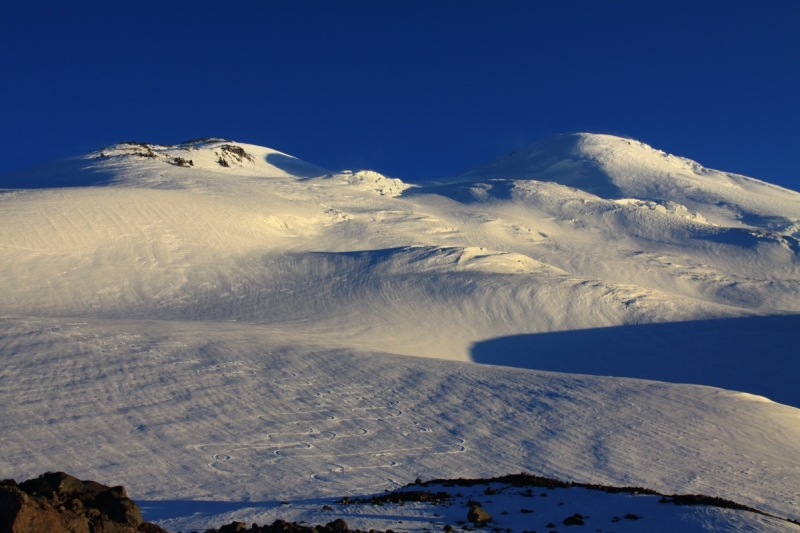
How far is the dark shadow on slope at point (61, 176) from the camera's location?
42.2 metres

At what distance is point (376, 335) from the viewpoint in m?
24.1

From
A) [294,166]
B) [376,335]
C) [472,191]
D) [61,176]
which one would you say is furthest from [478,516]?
[294,166]

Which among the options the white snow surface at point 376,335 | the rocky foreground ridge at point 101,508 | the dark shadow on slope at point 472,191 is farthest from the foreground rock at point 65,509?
the dark shadow on slope at point 472,191

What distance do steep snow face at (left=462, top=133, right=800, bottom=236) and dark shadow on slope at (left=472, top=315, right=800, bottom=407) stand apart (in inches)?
1017

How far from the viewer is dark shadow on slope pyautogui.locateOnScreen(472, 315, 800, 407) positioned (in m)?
23.7

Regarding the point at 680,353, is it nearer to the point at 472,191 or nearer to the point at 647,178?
the point at 472,191

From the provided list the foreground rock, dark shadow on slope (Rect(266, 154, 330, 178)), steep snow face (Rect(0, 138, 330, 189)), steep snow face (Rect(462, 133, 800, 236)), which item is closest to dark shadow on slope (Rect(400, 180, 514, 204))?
steep snow face (Rect(462, 133, 800, 236))

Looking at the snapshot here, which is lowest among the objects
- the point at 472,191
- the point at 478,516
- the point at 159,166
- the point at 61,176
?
the point at 478,516

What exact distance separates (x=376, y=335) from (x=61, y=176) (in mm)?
30614

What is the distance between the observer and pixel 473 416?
14.8m

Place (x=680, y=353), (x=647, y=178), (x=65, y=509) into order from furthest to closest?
(x=647, y=178) → (x=680, y=353) → (x=65, y=509)

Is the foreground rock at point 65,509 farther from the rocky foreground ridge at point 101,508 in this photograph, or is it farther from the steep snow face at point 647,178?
the steep snow face at point 647,178

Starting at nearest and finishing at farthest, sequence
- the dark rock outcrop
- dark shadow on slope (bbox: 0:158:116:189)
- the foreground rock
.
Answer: the foreground rock
the dark rock outcrop
dark shadow on slope (bbox: 0:158:116:189)

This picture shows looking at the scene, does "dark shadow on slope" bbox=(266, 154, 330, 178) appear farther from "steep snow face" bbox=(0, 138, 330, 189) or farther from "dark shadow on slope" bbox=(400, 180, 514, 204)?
"dark shadow on slope" bbox=(400, 180, 514, 204)
